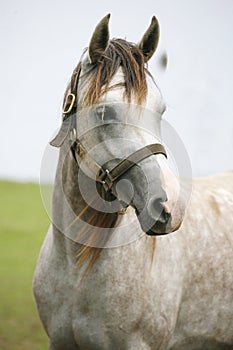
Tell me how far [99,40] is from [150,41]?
1.34 feet

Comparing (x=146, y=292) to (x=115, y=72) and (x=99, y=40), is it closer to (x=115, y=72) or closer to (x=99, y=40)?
(x=115, y=72)

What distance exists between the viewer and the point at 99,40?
166 inches

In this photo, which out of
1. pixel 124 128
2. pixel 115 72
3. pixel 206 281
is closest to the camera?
pixel 124 128

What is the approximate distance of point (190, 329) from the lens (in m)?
4.93

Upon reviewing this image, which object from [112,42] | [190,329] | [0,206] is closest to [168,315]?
[190,329]

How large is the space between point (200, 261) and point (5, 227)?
14.1 meters

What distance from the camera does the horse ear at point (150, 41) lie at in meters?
4.36

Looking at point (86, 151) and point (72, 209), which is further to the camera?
point (72, 209)

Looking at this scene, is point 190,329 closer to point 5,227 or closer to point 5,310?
point 5,310

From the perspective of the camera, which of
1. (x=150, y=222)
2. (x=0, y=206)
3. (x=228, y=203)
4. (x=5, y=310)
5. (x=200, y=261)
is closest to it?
(x=150, y=222)

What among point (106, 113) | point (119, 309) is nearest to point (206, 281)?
point (119, 309)

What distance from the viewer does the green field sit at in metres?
8.93

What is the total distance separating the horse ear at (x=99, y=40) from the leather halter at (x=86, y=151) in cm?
24

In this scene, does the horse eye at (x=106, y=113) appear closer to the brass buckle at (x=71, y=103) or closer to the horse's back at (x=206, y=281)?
the brass buckle at (x=71, y=103)
